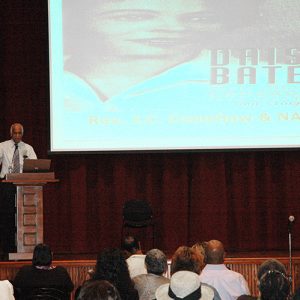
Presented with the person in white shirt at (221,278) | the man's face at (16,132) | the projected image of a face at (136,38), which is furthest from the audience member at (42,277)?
the projected image of a face at (136,38)

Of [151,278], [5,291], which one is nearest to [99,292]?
[5,291]

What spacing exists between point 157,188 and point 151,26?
1866mm

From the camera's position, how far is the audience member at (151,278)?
4.17 metres

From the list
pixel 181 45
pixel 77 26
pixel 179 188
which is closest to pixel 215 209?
pixel 179 188

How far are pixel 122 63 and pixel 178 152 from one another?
3.85 ft

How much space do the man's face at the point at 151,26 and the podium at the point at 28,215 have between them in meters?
1.93

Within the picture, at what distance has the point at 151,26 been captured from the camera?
7848 millimetres

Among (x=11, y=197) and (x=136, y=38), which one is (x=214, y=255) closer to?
(x=11, y=197)

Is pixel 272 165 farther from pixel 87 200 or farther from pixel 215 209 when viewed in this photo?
pixel 87 200

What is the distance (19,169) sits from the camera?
7.20 m

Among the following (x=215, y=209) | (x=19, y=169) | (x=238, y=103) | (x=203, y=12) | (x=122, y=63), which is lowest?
(x=215, y=209)

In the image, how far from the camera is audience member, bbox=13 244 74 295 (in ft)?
14.8

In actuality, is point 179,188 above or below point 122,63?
below

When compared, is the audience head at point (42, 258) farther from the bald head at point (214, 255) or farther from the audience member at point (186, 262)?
the bald head at point (214, 255)
